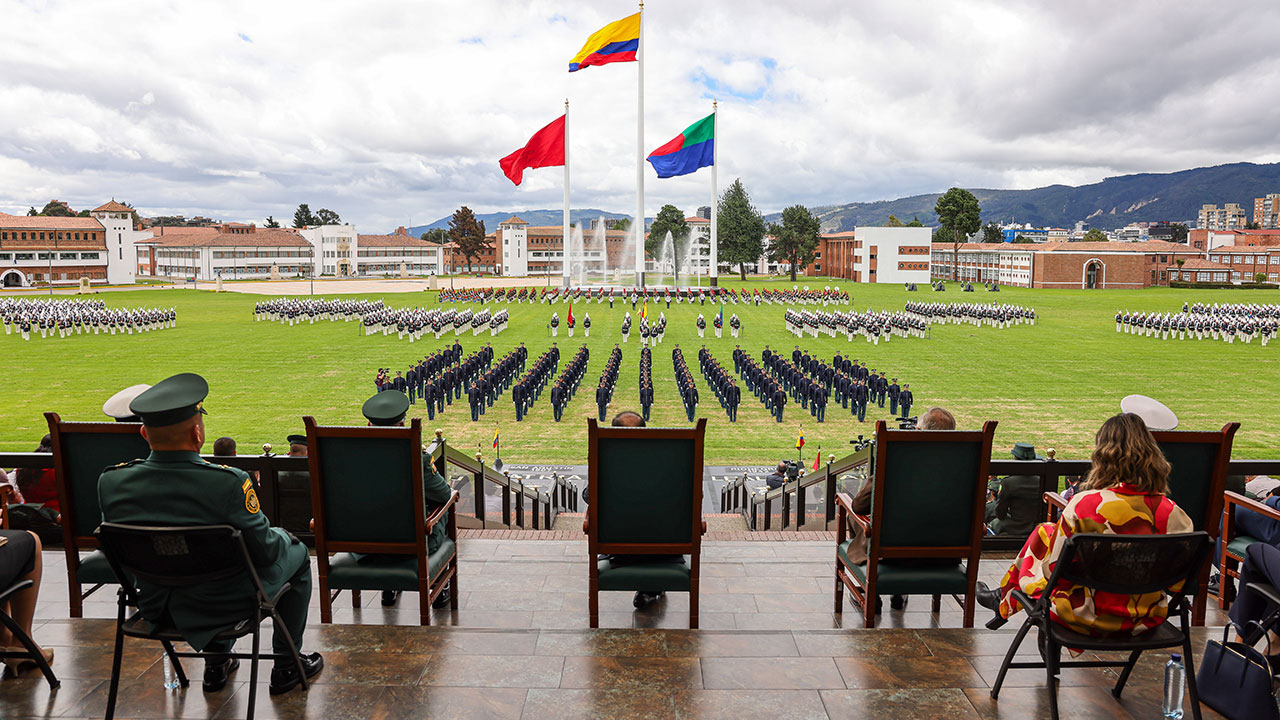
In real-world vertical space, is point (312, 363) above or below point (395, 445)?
below

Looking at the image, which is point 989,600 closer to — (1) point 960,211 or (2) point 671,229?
(1) point 960,211

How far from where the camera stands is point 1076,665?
130 inches

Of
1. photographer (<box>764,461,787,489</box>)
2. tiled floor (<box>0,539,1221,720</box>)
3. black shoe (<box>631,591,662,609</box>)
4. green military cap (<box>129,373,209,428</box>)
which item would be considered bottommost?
photographer (<box>764,461,787,489</box>)

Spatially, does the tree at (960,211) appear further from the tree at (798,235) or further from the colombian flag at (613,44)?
the colombian flag at (613,44)

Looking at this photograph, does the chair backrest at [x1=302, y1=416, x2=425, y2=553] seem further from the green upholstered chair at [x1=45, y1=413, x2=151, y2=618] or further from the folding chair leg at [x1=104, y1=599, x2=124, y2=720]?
the green upholstered chair at [x1=45, y1=413, x2=151, y2=618]

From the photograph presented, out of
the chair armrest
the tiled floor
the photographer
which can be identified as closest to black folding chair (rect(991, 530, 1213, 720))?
the tiled floor

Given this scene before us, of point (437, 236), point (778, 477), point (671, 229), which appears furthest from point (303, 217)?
point (778, 477)

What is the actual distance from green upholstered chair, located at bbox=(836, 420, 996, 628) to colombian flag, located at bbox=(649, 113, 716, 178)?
44114 millimetres

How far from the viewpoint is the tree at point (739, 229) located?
96000 mm

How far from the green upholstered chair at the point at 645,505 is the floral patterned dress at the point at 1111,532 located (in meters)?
1.61

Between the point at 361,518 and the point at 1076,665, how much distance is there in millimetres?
3461

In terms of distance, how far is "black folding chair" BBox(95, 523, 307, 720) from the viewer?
3002 mm

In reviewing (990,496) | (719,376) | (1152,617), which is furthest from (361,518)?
(719,376)

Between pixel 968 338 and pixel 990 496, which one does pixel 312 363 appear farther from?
pixel 968 338
